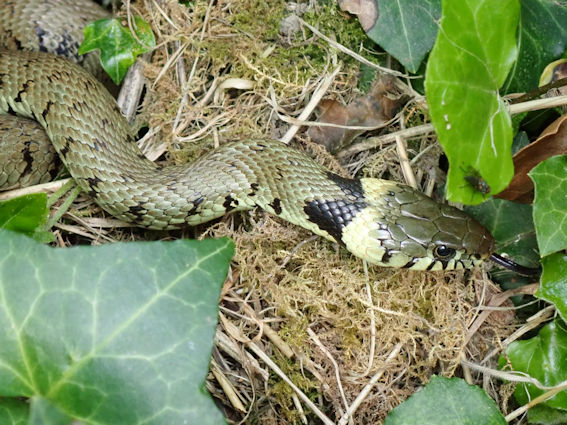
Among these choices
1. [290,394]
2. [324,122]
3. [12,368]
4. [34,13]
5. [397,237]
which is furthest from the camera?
[34,13]

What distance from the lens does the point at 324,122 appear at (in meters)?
3.16

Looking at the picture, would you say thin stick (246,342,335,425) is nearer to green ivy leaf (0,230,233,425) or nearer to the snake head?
the snake head

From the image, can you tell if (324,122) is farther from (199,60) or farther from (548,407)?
(548,407)

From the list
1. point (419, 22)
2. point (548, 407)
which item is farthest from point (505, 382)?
point (419, 22)

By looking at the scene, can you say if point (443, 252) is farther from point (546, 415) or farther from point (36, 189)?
point (36, 189)

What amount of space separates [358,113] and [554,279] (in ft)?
4.22

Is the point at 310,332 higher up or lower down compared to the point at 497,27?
lower down

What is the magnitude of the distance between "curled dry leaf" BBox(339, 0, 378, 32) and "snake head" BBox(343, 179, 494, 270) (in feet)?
2.90

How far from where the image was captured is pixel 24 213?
246 cm

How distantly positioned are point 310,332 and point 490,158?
116 cm

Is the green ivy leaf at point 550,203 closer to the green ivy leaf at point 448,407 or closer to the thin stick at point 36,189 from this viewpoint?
the green ivy leaf at point 448,407

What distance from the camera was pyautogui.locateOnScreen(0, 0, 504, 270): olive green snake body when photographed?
114 inches

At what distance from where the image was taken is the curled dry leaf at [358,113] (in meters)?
3.13

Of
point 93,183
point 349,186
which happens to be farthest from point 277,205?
point 93,183
